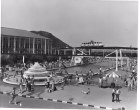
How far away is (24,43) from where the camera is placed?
7582mm

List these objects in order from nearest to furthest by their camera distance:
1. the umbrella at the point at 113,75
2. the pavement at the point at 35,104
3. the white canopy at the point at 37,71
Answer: the pavement at the point at 35,104 < the umbrella at the point at 113,75 < the white canopy at the point at 37,71

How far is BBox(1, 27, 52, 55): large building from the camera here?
7316mm

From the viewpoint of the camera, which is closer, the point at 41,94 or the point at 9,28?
the point at 41,94

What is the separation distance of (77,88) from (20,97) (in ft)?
5.63

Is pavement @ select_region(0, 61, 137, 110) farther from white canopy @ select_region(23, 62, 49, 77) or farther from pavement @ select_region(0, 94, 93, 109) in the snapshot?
white canopy @ select_region(23, 62, 49, 77)

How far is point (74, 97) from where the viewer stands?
6.73m

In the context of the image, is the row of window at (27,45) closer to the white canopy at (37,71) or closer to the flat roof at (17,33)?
the flat roof at (17,33)

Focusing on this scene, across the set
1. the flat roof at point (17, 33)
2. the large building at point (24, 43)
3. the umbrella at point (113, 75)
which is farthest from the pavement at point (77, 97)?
the flat roof at point (17, 33)

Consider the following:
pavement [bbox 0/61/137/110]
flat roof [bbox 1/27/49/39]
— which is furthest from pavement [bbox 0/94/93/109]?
flat roof [bbox 1/27/49/39]

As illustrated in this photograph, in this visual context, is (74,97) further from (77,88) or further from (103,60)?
(103,60)

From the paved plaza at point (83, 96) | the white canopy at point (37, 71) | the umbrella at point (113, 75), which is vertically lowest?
the paved plaza at point (83, 96)

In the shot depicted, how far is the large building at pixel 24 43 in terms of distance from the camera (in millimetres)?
7316

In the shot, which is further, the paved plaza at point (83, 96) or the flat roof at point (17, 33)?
the flat roof at point (17, 33)

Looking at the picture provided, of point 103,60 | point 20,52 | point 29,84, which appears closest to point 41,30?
point 20,52
